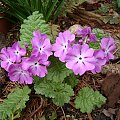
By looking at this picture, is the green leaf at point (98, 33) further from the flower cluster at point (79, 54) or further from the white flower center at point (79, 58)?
the white flower center at point (79, 58)

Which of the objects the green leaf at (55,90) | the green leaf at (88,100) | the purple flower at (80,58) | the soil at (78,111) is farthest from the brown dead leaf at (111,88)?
the purple flower at (80,58)

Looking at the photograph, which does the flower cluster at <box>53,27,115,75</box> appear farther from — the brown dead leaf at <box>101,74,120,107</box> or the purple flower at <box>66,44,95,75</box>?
the brown dead leaf at <box>101,74,120,107</box>

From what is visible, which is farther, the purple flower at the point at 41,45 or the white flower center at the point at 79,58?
the purple flower at the point at 41,45

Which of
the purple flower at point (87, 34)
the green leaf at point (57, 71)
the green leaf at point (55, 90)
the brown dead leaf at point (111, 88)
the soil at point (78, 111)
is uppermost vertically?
the purple flower at point (87, 34)

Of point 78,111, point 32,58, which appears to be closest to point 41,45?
point 32,58

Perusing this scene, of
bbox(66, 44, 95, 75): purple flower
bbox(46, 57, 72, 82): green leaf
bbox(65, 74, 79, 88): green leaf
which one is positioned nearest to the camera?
bbox(66, 44, 95, 75): purple flower

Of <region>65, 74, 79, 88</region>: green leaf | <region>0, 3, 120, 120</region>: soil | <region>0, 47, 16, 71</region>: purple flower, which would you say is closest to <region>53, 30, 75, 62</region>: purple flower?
<region>0, 47, 16, 71</region>: purple flower
